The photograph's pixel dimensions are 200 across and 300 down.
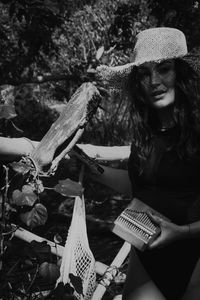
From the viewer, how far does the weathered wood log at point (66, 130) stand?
4.65 feet

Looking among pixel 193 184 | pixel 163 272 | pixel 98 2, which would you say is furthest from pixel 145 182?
pixel 98 2

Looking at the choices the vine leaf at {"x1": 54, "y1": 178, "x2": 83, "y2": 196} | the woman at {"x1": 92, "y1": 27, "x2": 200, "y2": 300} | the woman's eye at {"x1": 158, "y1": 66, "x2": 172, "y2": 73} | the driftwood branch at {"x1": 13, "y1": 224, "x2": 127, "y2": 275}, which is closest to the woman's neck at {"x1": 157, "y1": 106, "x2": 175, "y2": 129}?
the woman at {"x1": 92, "y1": 27, "x2": 200, "y2": 300}

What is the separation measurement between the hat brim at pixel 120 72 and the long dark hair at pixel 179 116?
0.05 ft

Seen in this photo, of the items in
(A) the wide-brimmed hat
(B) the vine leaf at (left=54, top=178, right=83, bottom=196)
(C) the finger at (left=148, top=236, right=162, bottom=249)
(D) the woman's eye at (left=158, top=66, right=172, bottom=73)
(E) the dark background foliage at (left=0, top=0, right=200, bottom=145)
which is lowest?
(E) the dark background foliage at (left=0, top=0, right=200, bottom=145)

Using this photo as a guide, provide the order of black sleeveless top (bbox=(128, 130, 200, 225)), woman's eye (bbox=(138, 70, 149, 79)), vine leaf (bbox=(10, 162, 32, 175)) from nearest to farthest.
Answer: vine leaf (bbox=(10, 162, 32, 175)) < black sleeveless top (bbox=(128, 130, 200, 225)) < woman's eye (bbox=(138, 70, 149, 79))

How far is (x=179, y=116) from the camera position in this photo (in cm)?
153

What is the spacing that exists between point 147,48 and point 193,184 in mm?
448

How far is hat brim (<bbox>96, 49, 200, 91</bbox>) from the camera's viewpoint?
1.60 meters

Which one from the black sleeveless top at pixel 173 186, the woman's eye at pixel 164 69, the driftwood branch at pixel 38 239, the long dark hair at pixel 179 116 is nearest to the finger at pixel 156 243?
the black sleeveless top at pixel 173 186

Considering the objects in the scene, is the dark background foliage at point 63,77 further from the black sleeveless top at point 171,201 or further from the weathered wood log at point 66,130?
the black sleeveless top at point 171,201

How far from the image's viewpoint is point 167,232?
1.40 metres

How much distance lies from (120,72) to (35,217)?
613 mm

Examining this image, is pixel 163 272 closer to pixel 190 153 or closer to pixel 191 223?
pixel 191 223

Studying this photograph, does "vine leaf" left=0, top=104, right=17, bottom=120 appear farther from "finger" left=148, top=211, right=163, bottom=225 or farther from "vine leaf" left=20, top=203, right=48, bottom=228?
"finger" left=148, top=211, right=163, bottom=225
